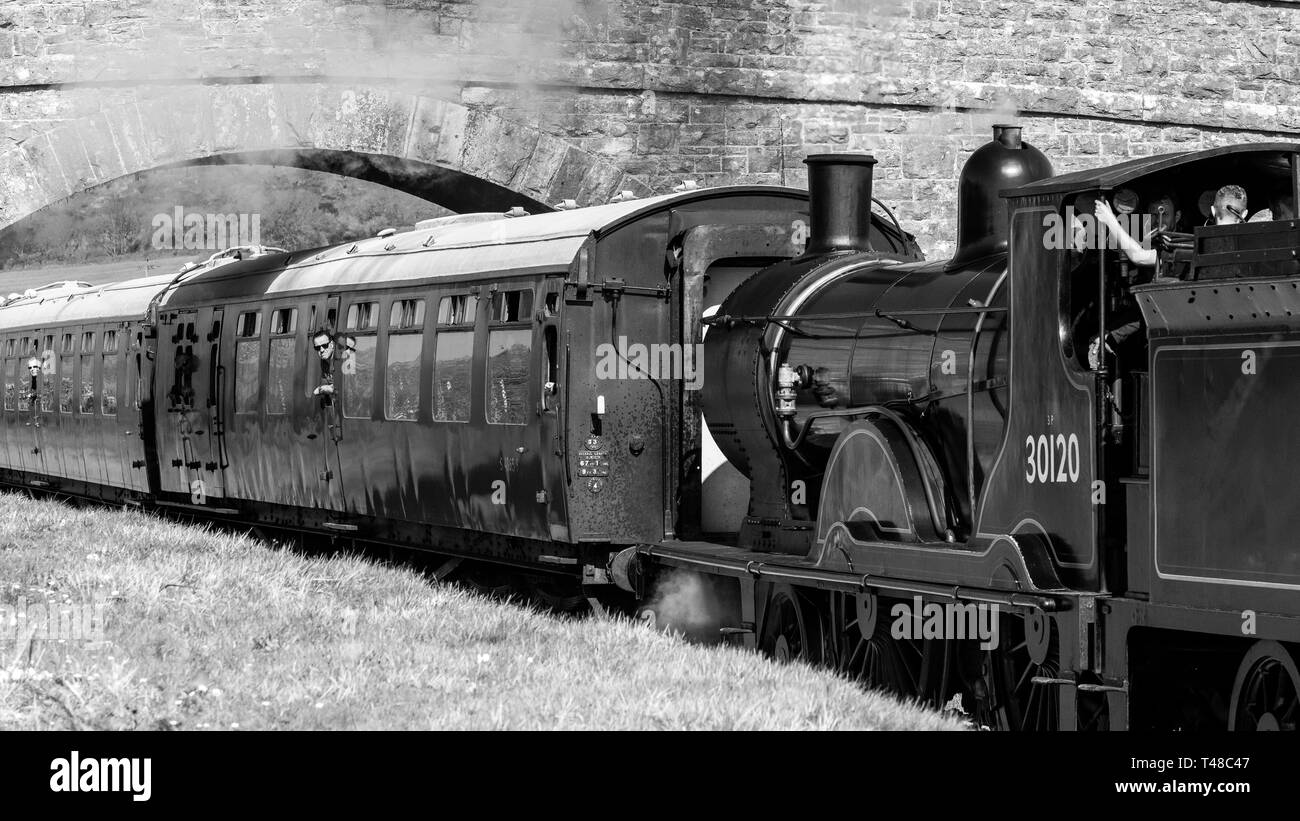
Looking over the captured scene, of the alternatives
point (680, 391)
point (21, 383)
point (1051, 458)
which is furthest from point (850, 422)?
point (21, 383)

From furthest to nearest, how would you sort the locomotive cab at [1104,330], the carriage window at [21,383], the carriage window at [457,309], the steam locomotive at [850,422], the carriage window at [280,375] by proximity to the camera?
the carriage window at [21,383] → the carriage window at [280,375] → the carriage window at [457,309] → the locomotive cab at [1104,330] → the steam locomotive at [850,422]

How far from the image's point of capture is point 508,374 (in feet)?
34.3

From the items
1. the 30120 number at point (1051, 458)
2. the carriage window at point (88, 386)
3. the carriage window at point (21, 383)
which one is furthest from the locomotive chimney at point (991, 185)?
the carriage window at point (21, 383)

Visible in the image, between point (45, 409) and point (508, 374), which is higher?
point (508, 374)

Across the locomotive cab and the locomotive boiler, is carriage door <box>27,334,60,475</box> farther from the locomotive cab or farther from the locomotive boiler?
the locomotive cab

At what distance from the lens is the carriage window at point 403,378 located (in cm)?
1170

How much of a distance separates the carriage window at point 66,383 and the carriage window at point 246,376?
6202 millimetres

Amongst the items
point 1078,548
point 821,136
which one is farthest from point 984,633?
point 821,136

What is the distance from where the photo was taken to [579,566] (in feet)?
33.3

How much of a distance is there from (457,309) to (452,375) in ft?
1.43

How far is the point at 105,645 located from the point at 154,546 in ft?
17.9

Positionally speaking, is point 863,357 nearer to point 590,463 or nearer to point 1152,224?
point 1152,224

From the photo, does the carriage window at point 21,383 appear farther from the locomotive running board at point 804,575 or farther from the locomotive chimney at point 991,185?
the locomotive chimney at point 991,185
